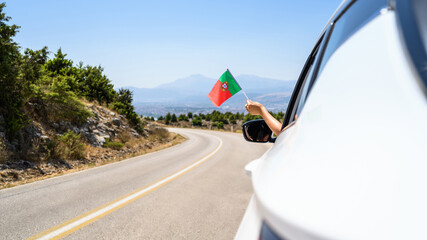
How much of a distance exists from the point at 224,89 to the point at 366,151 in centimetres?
446

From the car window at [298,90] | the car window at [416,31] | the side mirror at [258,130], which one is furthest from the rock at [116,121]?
the car window at [416,31]

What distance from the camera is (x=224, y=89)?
4.96m

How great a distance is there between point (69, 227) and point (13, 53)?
25.4 feet

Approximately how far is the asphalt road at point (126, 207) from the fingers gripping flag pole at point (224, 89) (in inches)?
82.5

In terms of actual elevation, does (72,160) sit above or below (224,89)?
below

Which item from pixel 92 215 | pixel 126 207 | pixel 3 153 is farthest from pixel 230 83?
pixel 3 153

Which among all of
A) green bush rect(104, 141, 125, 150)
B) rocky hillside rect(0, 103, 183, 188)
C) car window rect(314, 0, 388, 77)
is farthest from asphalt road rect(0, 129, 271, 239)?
green bush rect(104, 141, 125, 150)

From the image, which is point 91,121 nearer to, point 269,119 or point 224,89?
point 224,89

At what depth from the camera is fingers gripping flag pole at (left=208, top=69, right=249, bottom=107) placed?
4.84 meters

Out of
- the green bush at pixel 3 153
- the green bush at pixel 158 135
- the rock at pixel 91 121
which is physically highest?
the rock at pixel 91 121

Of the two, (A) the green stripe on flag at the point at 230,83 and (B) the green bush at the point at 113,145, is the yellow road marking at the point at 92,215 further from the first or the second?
(B) the green bush at the point at 113,145

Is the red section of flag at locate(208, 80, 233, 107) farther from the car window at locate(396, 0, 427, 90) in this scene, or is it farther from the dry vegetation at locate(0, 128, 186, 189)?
the dry vegetation at locate(0, 128, 186, 189)

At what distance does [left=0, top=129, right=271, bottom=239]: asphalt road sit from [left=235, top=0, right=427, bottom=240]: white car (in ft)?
12.1

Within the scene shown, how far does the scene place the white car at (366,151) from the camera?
1.50 ft
